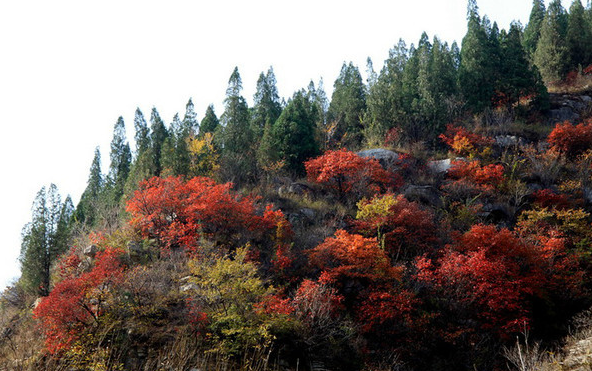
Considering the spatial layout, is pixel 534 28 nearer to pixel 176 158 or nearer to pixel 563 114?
pixel 563 114

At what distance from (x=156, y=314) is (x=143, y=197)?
791cm

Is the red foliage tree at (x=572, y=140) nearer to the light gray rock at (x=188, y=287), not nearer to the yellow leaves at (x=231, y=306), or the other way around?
the yellow leaves at (x=231, y=306)

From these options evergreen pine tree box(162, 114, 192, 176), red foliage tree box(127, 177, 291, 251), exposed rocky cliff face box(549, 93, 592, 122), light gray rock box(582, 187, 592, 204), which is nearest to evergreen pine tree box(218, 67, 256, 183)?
evergreen pine tree box(162, 114, 192, 176)

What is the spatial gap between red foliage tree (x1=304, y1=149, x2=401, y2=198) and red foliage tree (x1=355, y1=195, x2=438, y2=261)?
4800mm

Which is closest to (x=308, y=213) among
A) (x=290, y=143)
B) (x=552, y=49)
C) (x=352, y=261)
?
(x=352, y=261)

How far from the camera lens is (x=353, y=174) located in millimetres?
25953

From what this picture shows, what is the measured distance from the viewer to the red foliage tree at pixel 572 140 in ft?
92.8

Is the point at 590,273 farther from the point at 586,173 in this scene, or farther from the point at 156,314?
the point at 156,314

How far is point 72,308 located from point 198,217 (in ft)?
24.6

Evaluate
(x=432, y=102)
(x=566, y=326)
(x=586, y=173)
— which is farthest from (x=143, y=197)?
(x=586, y=173)

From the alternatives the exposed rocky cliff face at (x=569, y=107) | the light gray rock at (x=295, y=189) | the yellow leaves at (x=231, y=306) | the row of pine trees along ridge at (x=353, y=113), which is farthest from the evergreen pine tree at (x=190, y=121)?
the exposed rocky cliff face at (x=569, y=107)

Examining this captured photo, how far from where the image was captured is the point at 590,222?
23.1 meters

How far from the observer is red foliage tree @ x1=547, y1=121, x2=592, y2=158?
28297 millimetres

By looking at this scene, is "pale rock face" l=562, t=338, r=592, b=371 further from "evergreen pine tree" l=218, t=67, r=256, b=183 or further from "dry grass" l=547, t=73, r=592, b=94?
"dry grass" l=547, t=73, r=592, b=94
